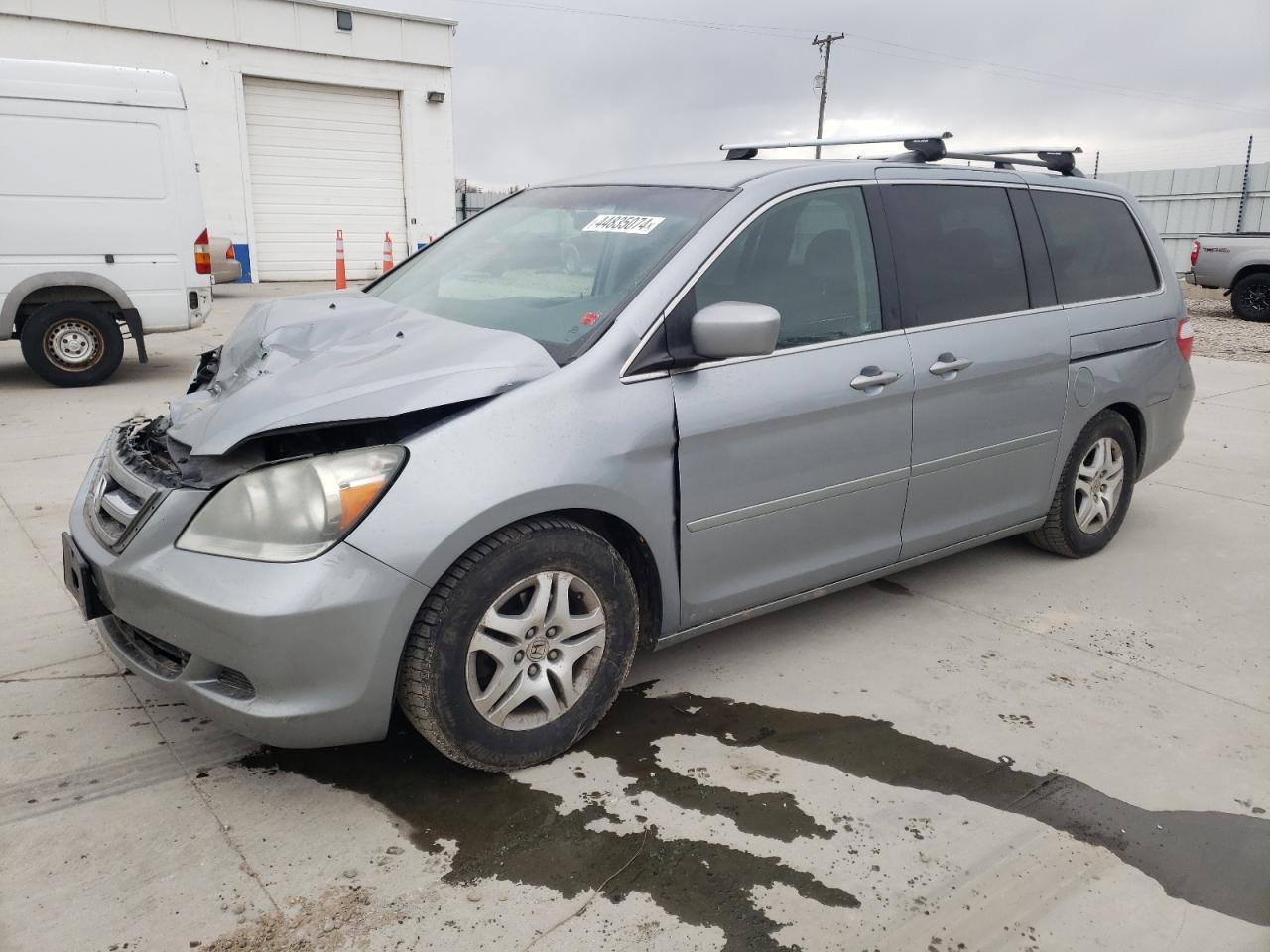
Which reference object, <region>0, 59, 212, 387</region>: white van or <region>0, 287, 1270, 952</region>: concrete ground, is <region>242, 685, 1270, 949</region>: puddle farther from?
<region>0, 59, 212, 387</region>: white van

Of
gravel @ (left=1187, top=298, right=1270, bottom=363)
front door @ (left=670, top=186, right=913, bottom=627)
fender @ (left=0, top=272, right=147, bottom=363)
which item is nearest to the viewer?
front door @ (left=670, top=186, right=913, bottom=627)

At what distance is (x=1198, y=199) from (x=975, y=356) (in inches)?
877

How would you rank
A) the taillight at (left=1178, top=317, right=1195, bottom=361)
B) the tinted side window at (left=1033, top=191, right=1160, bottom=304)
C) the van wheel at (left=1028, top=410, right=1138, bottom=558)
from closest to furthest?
the tinted side window at (left=1033, top=191, right=1160, bottom=304) < the van wheel at (left=1028, top=410, right=1138, bottom=558) < the taillight at (left=1178, top=317, right=1195, bottom=361)

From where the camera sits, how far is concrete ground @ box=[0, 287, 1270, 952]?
7.43 ft

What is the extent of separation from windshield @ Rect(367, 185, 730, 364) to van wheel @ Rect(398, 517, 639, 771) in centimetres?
60

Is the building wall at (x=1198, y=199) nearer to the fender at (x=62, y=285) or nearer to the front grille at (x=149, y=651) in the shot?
the fender at (x=62, y=285)

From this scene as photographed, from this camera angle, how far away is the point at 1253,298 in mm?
14773

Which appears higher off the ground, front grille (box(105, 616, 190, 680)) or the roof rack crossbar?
the roof rack crossbar

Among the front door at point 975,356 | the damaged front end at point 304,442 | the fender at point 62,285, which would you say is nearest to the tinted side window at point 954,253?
the front door at point 975,356

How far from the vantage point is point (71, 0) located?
54.4 ft

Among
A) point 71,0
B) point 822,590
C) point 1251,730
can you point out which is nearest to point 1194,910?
point 1251,730

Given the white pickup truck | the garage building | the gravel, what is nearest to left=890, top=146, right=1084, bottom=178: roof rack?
the gravel

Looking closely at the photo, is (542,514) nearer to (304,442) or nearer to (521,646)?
(521,646)

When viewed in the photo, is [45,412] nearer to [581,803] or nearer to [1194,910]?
[581,803]
